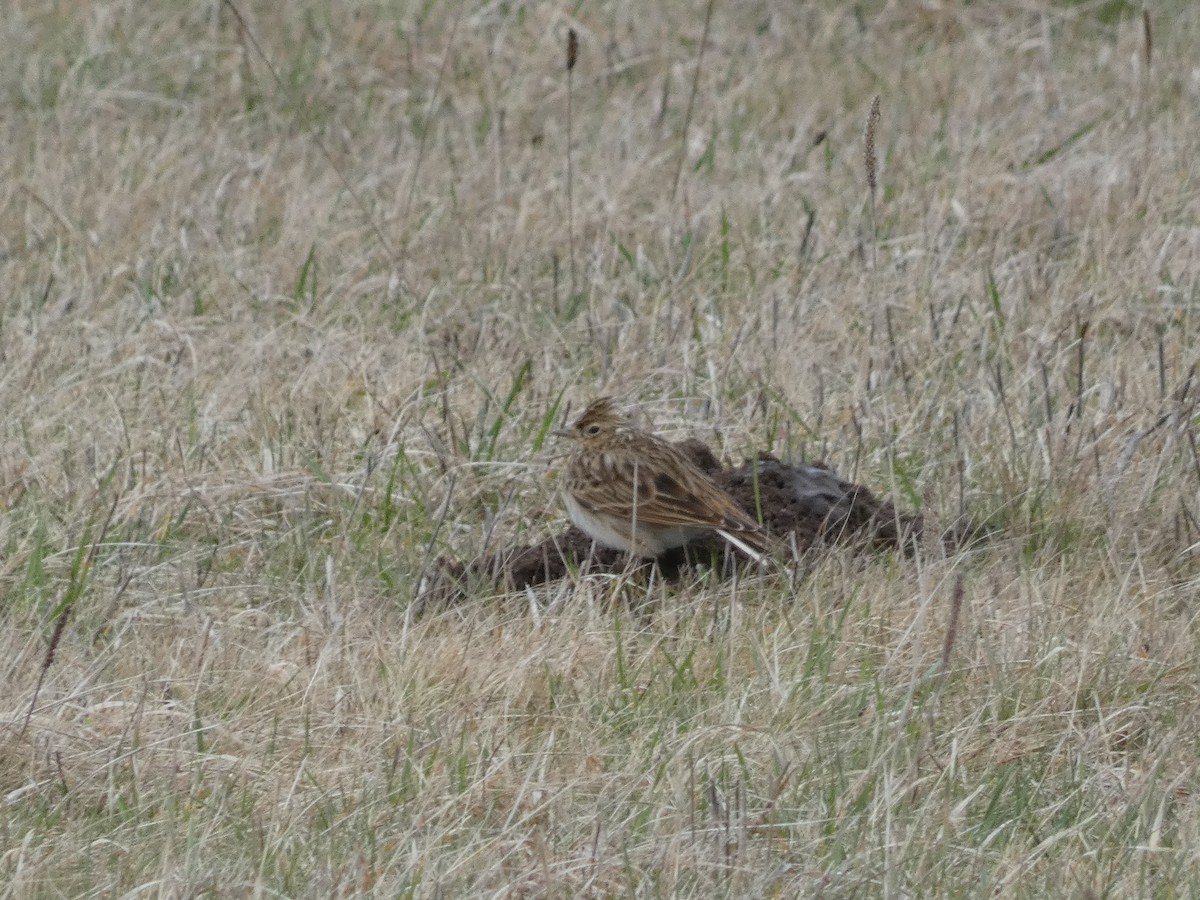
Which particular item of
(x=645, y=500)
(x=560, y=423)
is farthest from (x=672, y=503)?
(x=560, y=423)

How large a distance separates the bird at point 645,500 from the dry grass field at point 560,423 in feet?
0.49

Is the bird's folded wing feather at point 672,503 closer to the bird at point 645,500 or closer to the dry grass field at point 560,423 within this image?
the bird at point 645,500

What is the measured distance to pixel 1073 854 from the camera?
12.4 ft

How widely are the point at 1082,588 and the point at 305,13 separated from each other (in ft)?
18.5

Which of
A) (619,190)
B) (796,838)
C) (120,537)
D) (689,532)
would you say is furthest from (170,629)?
(619,190)

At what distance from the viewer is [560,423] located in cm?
616

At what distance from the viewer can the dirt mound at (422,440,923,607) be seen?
205 inches

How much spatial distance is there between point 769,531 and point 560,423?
40.3 inches

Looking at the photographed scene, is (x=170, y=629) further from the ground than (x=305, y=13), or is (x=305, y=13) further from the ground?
(x=305, y=13)

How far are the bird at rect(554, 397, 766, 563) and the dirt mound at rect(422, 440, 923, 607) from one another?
0.24 ft

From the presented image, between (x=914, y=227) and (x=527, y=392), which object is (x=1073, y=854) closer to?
(x=527, y=392)

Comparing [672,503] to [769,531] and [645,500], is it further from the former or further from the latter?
[769,531]

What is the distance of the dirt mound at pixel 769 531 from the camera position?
Result: 520cm

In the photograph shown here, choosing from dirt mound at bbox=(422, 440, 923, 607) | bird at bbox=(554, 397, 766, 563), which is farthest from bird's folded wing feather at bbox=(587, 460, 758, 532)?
dirt mound at bbox=(422, 440, 923, 607)
